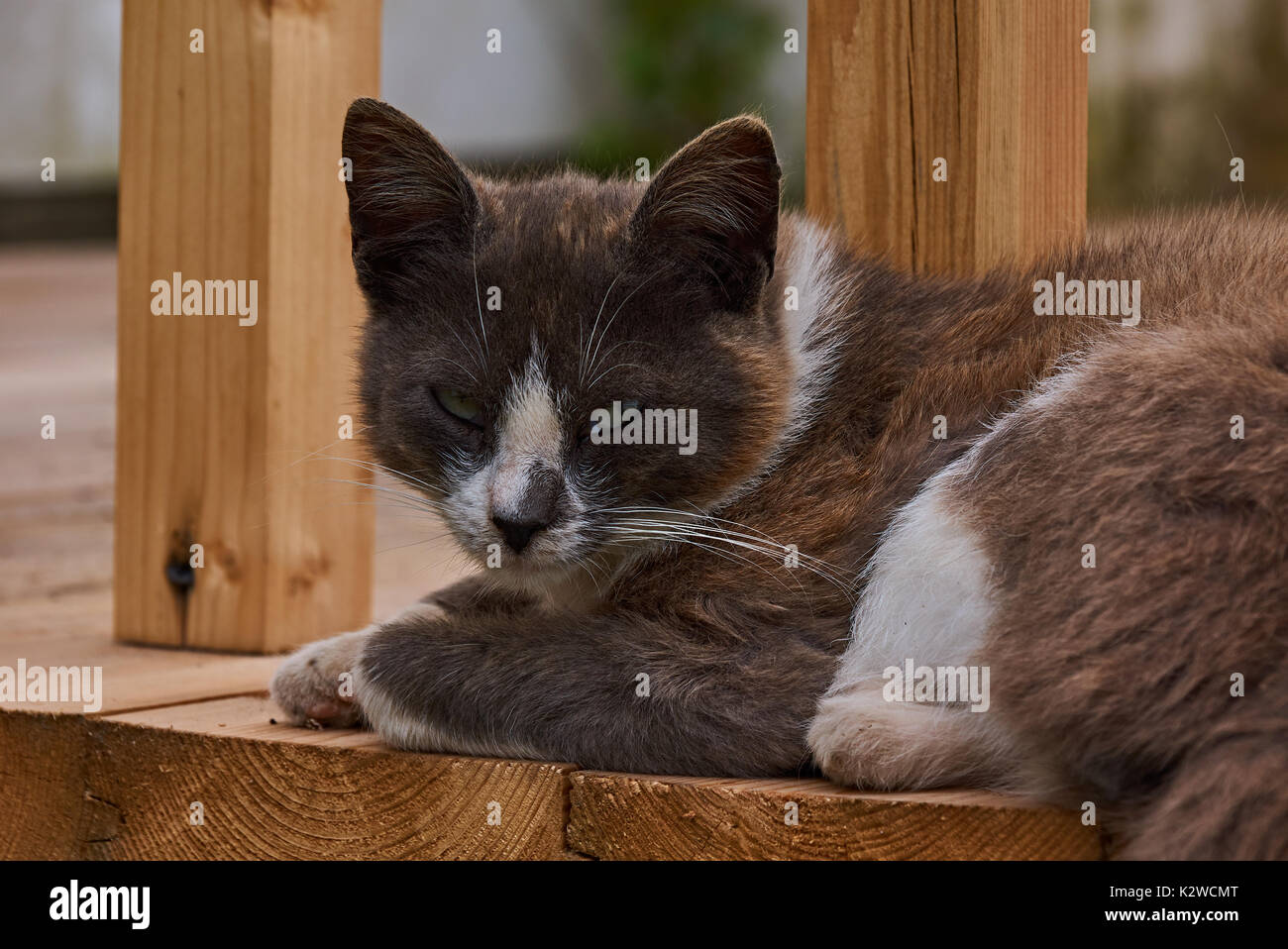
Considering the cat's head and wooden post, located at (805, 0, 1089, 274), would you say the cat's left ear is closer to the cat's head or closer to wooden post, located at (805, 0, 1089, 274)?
the cat's head

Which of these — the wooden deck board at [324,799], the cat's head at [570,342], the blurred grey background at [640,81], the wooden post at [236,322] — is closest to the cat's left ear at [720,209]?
the cat's head at [570,342]

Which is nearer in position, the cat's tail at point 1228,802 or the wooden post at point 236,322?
the cat's tail at point 1228,802

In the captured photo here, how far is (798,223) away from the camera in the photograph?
2543mm

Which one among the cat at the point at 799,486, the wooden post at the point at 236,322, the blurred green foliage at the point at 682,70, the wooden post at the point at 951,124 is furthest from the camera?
the blurred green foliage at the point at 682,70

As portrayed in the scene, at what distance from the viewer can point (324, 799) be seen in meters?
2.11

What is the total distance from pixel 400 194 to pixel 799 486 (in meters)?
0.79

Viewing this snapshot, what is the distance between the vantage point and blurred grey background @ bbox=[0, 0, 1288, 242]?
7371mm

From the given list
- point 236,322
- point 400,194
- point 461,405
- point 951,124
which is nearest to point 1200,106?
point 951,124

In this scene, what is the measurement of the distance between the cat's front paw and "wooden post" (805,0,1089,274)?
1.27 meters

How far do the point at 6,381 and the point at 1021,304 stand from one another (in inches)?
195

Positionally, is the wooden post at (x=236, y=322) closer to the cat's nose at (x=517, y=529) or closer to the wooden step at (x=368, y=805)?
the wooden step at (x=368, y=805)

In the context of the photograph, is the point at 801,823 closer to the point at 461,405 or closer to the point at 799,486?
the point at 799,486

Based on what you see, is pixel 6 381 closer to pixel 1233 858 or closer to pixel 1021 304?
pixel 1021 304

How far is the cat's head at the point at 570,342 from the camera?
6.93ft
